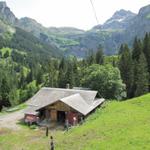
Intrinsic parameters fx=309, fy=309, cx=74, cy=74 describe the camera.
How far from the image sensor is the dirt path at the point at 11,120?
183 feet

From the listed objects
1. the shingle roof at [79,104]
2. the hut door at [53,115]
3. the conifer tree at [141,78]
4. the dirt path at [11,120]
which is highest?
the conifer tree at [141,78]

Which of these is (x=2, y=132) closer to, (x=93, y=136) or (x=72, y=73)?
(x=93, y=136)

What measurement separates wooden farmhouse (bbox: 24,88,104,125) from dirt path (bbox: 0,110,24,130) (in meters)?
2.87

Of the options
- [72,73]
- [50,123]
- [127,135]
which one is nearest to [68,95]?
[50,123]

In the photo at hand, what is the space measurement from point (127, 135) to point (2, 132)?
23.9m

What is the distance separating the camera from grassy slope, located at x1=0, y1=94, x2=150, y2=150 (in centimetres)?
3304

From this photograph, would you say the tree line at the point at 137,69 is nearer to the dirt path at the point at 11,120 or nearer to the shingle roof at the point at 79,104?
the shingle roof at the point at 79,104

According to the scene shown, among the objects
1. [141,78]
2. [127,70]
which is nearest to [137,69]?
[127,70]

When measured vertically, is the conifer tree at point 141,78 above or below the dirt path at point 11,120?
above

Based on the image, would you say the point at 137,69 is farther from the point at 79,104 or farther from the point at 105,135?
the point at 105,135

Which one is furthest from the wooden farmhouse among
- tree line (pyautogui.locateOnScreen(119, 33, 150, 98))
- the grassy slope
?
tree line (pyautogui.locateOnScreen(119, 33, 150, 98))

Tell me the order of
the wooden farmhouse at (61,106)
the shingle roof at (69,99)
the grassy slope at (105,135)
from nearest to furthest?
the grassy slope at (105,135) → the wooden farmhouse at (61,106) → the shingle roof at (69,99)

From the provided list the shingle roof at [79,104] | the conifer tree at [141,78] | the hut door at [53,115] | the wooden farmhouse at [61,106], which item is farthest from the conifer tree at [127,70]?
the hut door at [53,115]

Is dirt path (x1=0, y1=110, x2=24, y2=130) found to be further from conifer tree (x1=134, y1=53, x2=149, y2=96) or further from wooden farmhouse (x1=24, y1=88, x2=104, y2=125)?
conifer tree (x1=134, y1=53, x2=149, y2=96)
